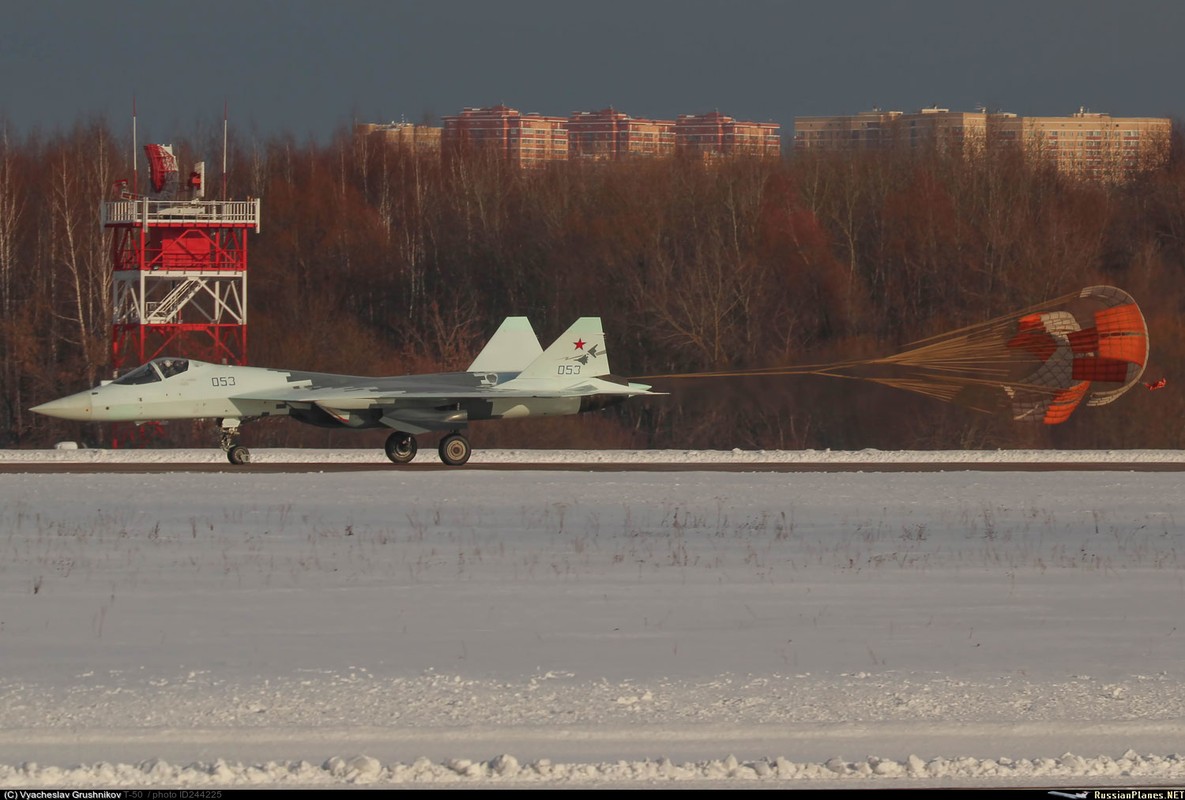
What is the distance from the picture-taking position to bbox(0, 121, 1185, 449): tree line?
108 feet

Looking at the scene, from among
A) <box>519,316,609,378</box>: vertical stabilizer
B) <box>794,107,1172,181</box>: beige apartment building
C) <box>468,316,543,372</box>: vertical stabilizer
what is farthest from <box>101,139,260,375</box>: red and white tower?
<box>794,107,1172,181</box>: beige apartment building

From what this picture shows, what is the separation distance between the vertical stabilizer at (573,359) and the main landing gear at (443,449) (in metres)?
1.52

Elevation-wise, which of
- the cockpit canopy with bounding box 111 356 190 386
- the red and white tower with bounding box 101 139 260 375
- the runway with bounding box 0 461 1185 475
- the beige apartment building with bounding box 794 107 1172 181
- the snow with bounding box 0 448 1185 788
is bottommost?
the runway with bounding box 0 461 1185 475

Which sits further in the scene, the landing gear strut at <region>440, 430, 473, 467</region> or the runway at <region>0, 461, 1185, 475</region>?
the landing gear strut at <region>440, 430, 473, 467</region>

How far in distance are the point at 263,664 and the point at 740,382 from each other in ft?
80.8

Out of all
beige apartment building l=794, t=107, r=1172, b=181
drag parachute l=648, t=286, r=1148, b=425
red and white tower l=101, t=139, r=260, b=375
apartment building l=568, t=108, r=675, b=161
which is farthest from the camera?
apartment building l=568, t=108, r=675, b=161

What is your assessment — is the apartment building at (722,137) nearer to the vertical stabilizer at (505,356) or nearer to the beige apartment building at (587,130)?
the beige apartment building at (587,130)

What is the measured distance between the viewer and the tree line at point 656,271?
32.9 metres

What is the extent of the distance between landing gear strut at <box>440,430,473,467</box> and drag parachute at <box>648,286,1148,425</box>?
3986mm

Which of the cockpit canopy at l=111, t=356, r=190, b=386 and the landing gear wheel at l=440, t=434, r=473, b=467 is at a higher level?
the cockpit canopy at l=111, t=356, r=190, b=386

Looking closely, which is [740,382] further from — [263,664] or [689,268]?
[263,664]

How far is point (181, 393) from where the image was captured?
73.6 feet

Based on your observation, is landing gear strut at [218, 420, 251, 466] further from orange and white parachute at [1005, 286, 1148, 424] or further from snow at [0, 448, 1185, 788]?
orange and white parachute at [1005, 286, 1148, 424]

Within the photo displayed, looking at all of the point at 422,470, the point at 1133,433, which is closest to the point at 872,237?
the point at 1133,433
